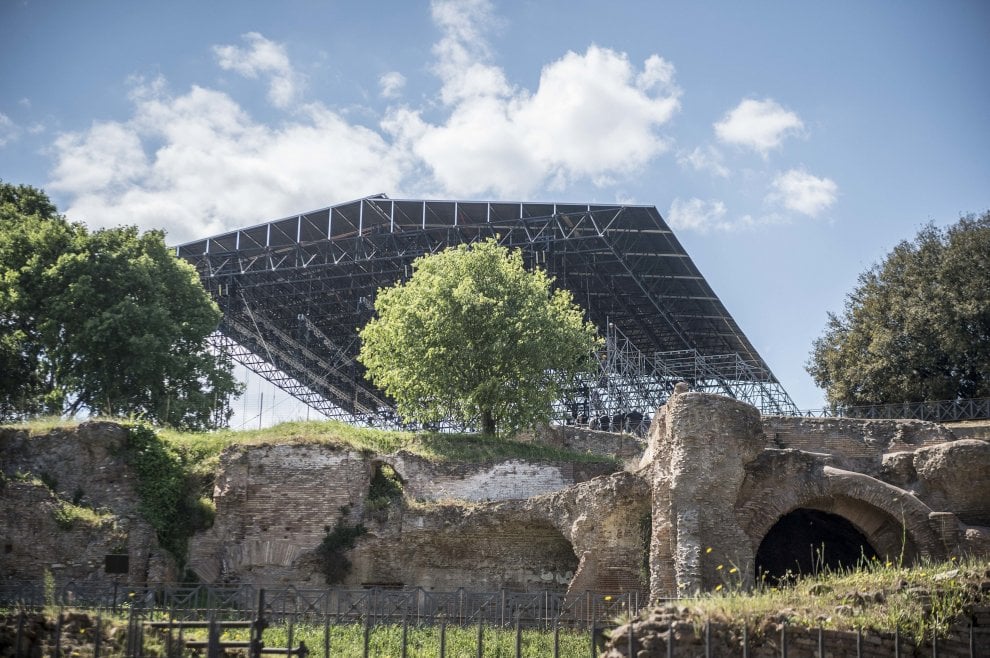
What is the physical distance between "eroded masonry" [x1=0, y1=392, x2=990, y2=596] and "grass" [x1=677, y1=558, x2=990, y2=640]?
5452 millimetres

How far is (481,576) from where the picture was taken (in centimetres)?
2412

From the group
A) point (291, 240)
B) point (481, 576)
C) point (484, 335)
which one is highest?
point (291, 240)

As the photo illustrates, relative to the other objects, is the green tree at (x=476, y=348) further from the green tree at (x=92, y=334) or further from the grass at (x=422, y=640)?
the grass at (x=422, y=640)

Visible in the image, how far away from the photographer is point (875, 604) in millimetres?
14219

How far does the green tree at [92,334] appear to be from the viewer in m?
32.5

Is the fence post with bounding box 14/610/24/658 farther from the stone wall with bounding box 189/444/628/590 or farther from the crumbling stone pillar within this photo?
the crumbling stone pillar

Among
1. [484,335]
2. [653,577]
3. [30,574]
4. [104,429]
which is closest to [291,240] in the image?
[484,335]

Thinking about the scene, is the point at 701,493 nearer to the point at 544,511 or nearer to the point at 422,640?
the point at 544,511

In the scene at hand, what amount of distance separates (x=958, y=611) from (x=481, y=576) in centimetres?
1222

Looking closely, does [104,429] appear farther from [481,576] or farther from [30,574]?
[481,576]

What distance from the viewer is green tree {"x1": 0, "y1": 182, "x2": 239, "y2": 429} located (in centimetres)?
3250

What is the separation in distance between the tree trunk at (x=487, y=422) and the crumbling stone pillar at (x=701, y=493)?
8.93 m

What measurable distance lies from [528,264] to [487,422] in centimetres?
1386

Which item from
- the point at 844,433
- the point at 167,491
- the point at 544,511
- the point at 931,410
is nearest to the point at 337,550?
the point at 167,491
